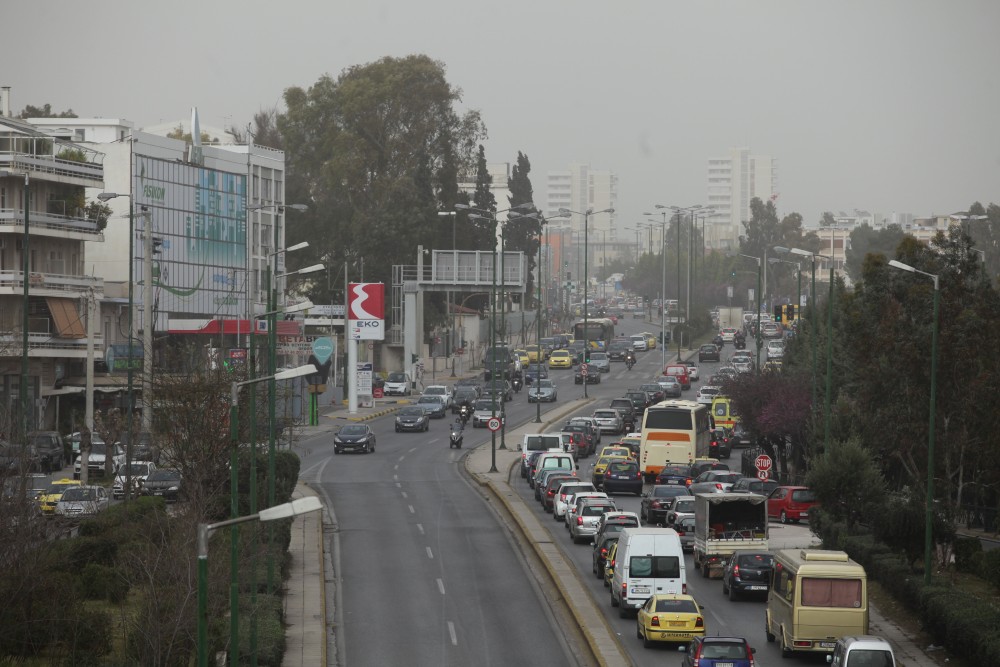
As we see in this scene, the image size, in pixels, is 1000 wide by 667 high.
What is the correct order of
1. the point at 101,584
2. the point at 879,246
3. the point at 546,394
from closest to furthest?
the point at 101,584 < the point at 546,394 < the point at 879,246

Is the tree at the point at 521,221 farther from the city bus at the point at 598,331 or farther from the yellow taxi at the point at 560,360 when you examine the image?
the yellow taxi at the point at 560,360

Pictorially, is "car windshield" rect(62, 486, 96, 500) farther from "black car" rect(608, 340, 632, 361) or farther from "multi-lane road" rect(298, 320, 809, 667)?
"black car" rect(608, 340, 632, 361)

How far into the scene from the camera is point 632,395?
89750 millimetres

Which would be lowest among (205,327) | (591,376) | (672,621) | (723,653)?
(672,621)

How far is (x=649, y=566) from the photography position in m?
33.3

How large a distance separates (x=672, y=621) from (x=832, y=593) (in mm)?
3357

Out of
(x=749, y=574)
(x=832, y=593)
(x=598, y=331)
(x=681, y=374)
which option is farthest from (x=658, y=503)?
(x=598, y=331)

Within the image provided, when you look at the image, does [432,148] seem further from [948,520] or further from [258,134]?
[948,520]

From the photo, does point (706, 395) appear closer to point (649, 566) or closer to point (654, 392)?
point (654, 392)

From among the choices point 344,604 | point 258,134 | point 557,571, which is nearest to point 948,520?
point 557,571

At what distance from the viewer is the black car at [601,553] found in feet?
125

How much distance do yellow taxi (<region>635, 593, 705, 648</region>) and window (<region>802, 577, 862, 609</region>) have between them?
2.39m

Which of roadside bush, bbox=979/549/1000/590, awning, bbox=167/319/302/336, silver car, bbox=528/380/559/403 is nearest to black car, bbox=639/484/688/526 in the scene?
roadside bush, bbox=979/549/1000/590

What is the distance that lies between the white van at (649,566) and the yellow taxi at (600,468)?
22885mm
